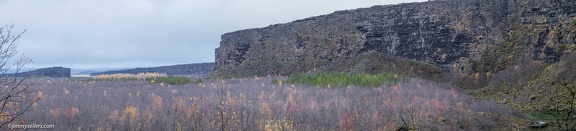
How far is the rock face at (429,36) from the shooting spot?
19219 millimetres

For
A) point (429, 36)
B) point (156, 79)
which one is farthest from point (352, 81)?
point (156, 79)

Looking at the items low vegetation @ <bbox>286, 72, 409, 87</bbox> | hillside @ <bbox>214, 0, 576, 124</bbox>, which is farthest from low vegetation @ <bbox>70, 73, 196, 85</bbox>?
low vegetation @ <bbox>286, 72, 409, 87</bbox>

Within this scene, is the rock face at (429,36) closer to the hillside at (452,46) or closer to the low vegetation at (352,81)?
the hillside at (452,46)

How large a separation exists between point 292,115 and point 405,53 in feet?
62.8

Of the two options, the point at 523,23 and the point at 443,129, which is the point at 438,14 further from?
the point at 443,129

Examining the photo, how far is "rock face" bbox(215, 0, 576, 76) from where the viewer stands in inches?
757

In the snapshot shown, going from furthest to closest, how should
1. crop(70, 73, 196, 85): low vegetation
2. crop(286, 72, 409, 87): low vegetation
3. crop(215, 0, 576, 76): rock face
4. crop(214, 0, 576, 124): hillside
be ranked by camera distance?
crop(70, 73, 196, 85): low vegetation
crop(215, 0, 576, 76): rock face
crop(286, 72, 409, 87): low vegetation
crop(214, 0, 576, 124): hillside

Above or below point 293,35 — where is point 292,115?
below

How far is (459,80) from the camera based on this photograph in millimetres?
21375

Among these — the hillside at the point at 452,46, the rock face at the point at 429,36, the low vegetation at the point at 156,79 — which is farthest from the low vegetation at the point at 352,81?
the low vegetation at the point at 156,79

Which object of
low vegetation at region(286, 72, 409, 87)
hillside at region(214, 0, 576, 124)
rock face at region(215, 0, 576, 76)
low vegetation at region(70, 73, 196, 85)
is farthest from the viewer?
low vegetation at region(70, 73, 196, 85)

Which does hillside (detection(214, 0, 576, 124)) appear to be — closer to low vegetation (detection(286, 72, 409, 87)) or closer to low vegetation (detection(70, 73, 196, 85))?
low vegetation (detection(286, 72, 409, 87))

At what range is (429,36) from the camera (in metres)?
25.5

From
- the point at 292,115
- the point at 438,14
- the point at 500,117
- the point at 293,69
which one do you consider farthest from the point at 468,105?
the point at 293,69
